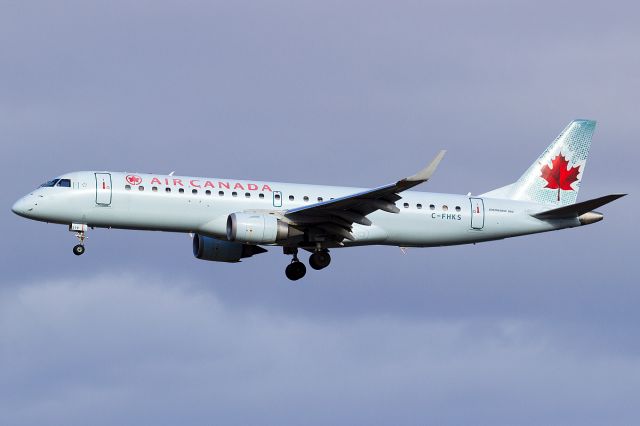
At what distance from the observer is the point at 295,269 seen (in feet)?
216

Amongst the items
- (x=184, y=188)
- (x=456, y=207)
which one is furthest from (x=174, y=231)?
(x=456, y=207)

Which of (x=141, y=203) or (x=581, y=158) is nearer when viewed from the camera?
(x=141, y=203)

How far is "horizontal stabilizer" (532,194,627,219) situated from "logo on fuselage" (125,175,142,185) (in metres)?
18.0

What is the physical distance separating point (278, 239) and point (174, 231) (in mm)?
4285

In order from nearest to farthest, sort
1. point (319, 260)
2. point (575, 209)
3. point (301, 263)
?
point (319, 260)
point (575, 209)
point (301, 263)

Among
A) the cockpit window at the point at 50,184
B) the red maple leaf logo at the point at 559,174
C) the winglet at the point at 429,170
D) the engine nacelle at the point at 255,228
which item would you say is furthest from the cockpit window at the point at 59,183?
the red maple leaf logo at the point at 559,174

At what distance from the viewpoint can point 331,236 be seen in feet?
207

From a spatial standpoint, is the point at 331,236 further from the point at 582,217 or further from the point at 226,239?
the point at 582,217

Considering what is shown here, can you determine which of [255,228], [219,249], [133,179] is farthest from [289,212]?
[133,179]

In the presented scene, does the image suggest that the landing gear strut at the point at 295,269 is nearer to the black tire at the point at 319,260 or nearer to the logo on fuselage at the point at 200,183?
the black tire at the point at 319,260

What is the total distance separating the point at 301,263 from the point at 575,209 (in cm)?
1224

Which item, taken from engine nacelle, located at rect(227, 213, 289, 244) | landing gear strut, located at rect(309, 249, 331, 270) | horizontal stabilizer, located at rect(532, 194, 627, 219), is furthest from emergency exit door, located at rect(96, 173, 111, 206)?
horizontal stabilizer, located at rect(532, 194, 627, 219)

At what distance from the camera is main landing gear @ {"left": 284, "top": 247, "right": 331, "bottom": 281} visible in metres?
64.2

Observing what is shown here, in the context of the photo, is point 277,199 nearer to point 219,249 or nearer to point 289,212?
point 289,212
